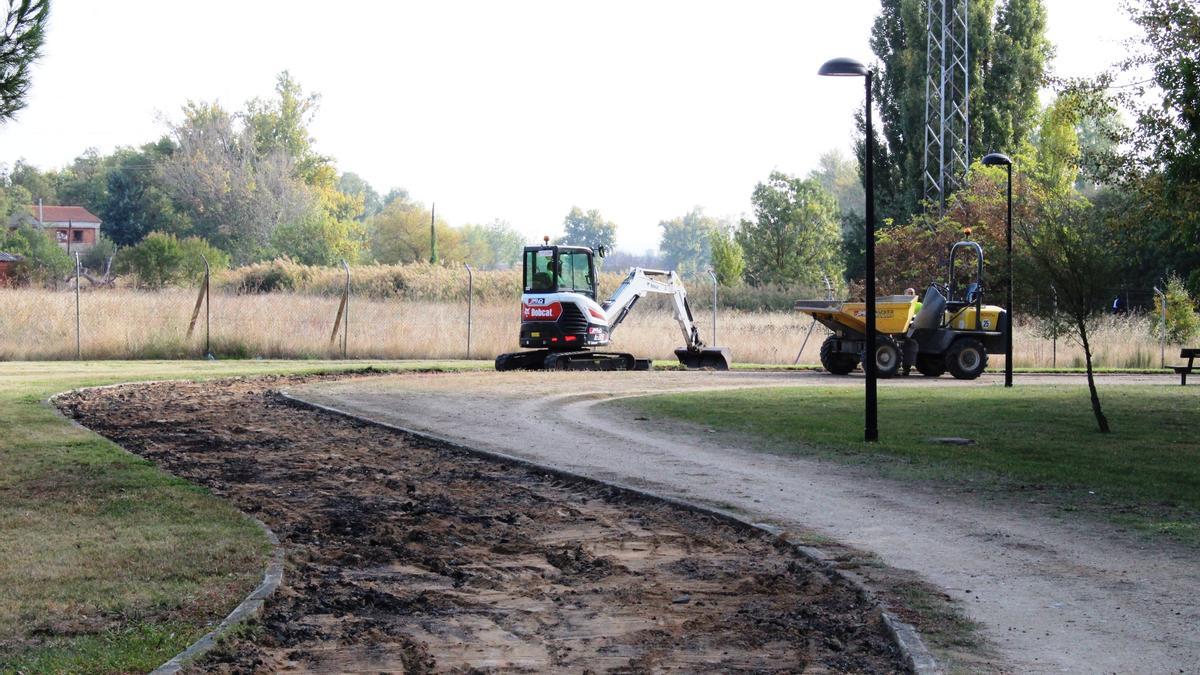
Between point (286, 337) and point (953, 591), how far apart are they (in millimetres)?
30225

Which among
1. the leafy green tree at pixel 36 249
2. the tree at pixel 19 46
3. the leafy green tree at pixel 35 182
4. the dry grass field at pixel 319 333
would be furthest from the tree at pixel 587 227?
the tree at pixel 19 46

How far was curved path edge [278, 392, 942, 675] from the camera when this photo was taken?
6832mm

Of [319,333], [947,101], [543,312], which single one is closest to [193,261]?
[319,333]

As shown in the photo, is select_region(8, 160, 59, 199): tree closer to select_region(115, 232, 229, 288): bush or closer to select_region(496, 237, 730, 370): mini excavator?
select_region(115, 232, 229, 288): bush

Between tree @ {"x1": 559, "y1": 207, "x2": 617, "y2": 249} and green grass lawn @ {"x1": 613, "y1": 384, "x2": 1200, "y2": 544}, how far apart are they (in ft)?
549

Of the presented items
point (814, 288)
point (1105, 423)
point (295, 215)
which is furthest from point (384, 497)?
point (295, 215)

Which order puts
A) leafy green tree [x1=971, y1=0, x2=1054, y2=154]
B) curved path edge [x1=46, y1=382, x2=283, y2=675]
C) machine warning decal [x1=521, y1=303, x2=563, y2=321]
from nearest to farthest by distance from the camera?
curved path edge [x1=46, y1=382, x2=283, y2=675], machine warning decal [x1=521, y1=303, x2=563, y2=321], leafy green tree [x1=971, y1=0, x2=1054, y2=154]

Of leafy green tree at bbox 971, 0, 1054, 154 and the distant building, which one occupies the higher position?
leafy green tree at bbox 971, 0, 1054, 154

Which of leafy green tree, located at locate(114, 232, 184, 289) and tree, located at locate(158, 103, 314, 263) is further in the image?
tree, located at locate(158, 103, 314, 263)

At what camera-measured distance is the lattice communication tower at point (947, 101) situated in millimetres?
52312

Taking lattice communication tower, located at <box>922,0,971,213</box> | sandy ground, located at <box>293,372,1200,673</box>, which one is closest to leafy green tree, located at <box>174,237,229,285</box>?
lattice communication tower, located at <box>922,0,971,213</box>

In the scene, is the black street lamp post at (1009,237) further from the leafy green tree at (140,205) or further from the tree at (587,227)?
the tree at (587,227)

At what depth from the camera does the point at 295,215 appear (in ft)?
297

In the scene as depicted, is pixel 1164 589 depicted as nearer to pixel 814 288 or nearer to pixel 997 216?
pixel 997 216
